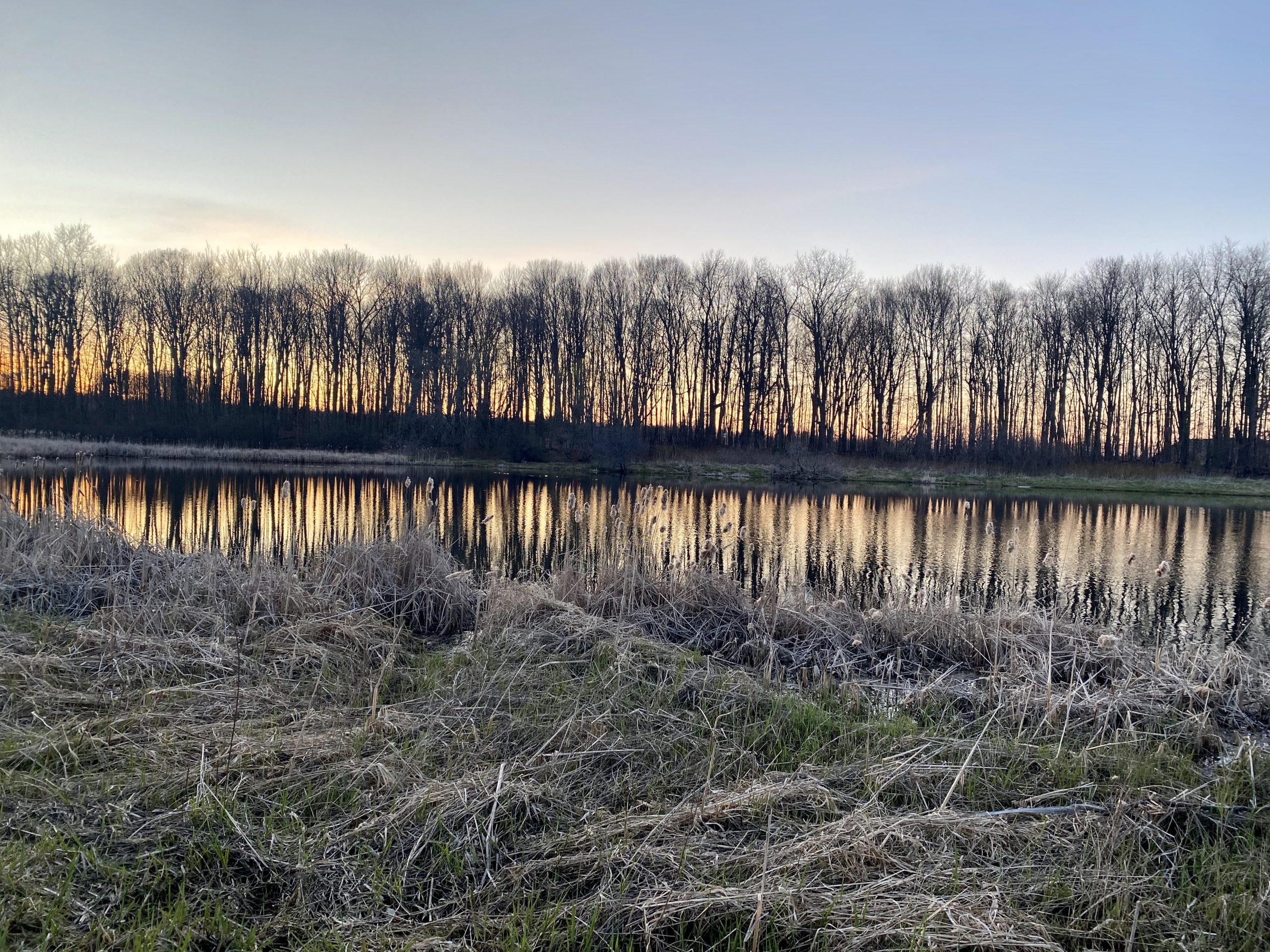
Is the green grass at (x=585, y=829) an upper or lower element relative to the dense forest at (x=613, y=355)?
lower

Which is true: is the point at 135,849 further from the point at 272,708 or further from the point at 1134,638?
the point at 1134,638

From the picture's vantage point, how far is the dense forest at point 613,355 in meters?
44.4

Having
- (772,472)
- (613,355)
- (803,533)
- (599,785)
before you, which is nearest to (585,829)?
(599,785)

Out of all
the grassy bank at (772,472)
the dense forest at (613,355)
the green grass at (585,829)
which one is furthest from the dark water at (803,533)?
the dense forest at (613,355)

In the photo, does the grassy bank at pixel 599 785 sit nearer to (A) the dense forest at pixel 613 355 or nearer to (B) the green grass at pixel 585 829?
(B) the green grass at pixel 585 829

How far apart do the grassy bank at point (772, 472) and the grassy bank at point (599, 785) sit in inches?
1159

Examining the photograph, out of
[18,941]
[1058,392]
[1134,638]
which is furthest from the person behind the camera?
[1058,392]

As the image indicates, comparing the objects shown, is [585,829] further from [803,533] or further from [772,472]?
[772,472]

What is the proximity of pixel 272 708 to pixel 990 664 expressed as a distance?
5.17 meters

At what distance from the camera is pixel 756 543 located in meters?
15.4

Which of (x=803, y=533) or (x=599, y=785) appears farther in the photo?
(x=803, y=533)

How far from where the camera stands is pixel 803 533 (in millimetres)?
17250

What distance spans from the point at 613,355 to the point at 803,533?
120ft

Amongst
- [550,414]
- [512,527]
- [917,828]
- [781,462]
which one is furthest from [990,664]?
[550,414]
